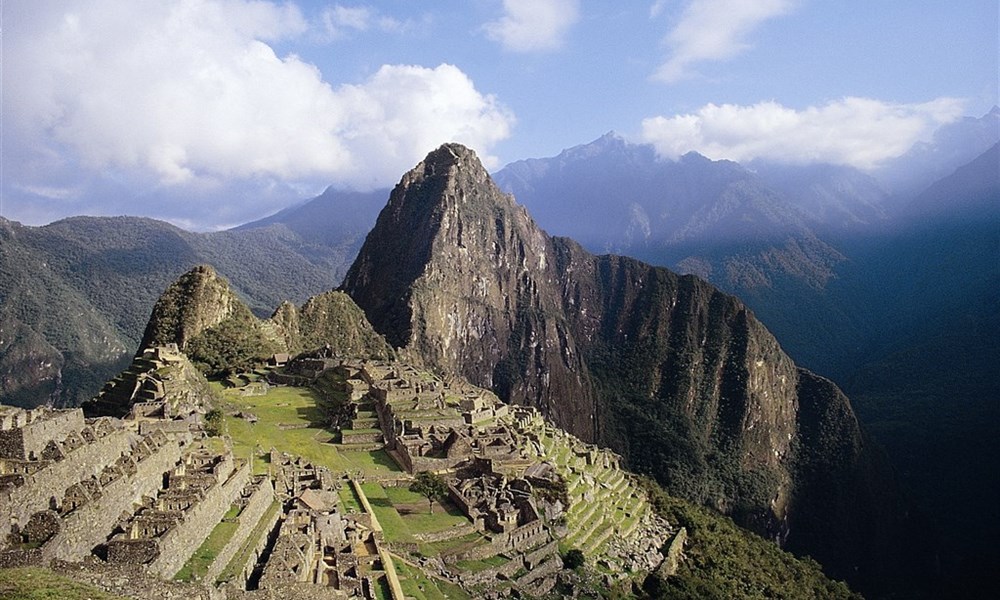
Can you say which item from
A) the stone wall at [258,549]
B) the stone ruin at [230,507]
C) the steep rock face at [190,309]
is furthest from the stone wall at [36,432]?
the steep rock face at [190,309]

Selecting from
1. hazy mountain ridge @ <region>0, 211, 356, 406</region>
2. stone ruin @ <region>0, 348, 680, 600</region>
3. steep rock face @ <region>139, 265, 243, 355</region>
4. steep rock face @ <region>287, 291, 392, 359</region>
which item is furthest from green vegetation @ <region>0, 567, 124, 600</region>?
hazy mountain ridge @ <region>0, 211, 356, 406</region>

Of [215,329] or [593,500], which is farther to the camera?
[215,329]

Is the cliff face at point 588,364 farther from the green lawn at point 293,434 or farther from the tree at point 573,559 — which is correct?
the tree at point 573,559

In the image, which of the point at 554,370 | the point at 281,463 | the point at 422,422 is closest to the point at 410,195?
the point at 554,370

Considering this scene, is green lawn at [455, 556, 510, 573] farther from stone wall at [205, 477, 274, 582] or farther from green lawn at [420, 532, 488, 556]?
stone wall at [205, 477, 274, 582]

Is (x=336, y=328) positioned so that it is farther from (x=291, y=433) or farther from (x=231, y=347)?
(x=291, y=433)

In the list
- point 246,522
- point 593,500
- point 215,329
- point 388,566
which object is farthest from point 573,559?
point 215,329
